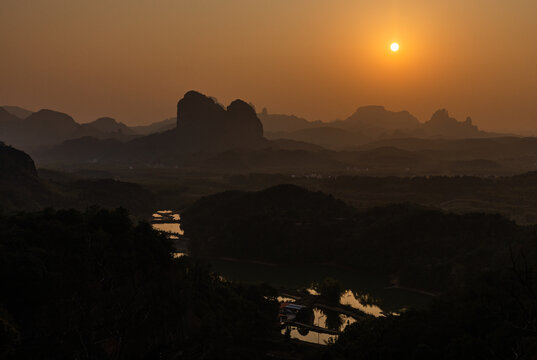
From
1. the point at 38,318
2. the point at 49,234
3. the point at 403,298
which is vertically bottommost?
the point at 403,298

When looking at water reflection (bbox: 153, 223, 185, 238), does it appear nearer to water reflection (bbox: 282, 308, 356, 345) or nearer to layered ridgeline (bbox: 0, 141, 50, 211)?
layered ridgeline (bbox: 0, 141, 50, 211)

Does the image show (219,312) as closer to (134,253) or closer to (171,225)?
(134,253)

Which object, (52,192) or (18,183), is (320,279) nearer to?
(52,192)

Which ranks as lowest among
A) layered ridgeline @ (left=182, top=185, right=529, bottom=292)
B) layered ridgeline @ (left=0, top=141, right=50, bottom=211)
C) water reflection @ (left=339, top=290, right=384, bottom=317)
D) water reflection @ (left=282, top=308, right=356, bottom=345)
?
water reflection @ (left=339, top=290, right=384, bottom=317)

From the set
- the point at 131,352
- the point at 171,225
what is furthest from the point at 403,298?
the point at 171,225

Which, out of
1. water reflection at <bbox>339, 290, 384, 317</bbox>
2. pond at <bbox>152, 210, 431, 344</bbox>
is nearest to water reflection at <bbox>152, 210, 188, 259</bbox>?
pond at <bbox>152, 210, 431, 344</bbox>

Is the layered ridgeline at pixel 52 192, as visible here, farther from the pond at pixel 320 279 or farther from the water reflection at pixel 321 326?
the water reflection at pixel 321 326

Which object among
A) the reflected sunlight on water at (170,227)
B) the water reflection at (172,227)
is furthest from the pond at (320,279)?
the reflected sunlight on water at (170,227)

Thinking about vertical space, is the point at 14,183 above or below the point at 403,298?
above

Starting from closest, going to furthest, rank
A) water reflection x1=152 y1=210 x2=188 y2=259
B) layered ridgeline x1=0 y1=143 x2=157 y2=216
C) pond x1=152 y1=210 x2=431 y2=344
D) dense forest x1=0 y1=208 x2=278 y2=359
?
dense forest x1=0 y1=208 x2=278 y2=359 < pond x1=152 y1=210 x2=431 y2=344 < water reflection x1=152 y1=210 x2=188 y2=259 < layered ridgeline x1=0 y1=143 x2=157 y2=216
